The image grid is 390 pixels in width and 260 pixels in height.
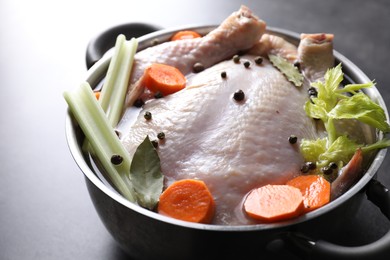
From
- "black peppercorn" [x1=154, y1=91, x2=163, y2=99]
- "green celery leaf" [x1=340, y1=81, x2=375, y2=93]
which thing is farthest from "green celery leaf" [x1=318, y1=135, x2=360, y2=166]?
"black peppercorn" [x1=154, y1=91, x2=163, y2=99]

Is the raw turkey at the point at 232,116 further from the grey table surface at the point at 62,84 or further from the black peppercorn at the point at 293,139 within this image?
the grey table surface at the point at 62,84

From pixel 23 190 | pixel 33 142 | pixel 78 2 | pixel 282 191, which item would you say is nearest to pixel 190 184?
pixel 282 191

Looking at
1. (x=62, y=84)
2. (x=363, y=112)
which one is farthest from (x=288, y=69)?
(x=62, y=84)

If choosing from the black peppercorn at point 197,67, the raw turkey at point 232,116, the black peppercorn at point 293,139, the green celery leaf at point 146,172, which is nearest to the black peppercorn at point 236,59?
the raw turkey at point 232,116

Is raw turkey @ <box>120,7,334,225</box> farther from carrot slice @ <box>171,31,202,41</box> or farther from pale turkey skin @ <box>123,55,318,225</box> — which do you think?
carrot slice @ <box>171,31,202,41</box>

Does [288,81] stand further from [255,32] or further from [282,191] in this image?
[282,191]

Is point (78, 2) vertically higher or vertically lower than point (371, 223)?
higher

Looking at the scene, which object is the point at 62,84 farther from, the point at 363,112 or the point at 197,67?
the point at 363,112

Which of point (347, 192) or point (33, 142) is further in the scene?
point (33, 142)
